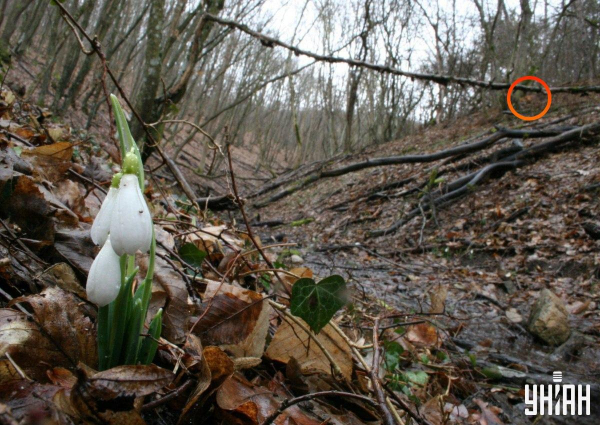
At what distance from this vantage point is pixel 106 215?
28.1 inches

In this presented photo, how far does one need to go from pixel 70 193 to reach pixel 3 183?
0.41 meters

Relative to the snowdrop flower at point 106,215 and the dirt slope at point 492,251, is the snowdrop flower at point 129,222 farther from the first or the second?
the dirt slope at point 492,251

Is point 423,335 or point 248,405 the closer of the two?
point 248,405

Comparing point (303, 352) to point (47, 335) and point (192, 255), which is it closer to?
point (192, 255)

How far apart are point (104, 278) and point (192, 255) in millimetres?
943

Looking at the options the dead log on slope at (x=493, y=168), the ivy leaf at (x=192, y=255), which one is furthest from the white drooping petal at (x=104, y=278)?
the dead log on slope at (x=493, y=168)

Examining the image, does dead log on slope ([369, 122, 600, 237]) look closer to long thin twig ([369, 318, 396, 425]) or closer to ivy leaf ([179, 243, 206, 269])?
ivy leaf ([179, 243, 206, 269])

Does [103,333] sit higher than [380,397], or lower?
higher

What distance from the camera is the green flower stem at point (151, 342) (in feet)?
2.84

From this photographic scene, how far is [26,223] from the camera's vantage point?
4.20 feet

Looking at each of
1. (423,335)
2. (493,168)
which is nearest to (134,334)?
(423,335)

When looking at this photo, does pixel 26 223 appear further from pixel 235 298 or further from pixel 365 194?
pixel 365 194

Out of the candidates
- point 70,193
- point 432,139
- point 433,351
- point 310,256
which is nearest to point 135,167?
point 70,193

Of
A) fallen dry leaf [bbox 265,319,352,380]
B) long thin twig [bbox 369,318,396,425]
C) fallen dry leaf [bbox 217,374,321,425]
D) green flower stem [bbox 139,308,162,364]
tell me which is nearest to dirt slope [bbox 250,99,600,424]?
fallen dry leaf [bbox 265,319,352,380]
